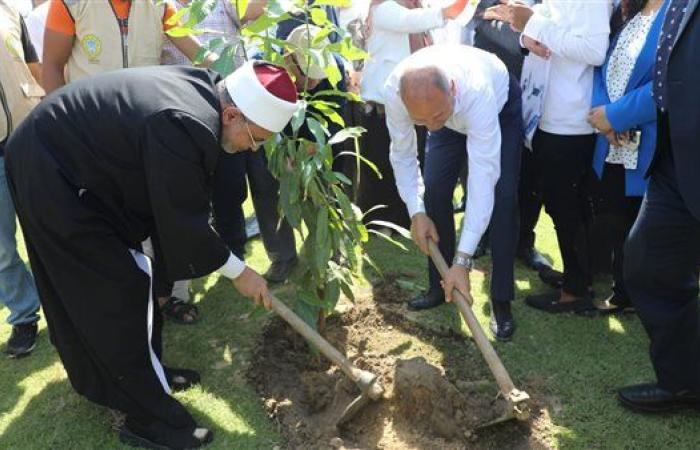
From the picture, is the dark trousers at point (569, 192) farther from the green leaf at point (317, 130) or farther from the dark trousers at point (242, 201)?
the dark trousers at point (242, 201)

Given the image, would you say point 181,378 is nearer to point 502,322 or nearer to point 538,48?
point 502,322

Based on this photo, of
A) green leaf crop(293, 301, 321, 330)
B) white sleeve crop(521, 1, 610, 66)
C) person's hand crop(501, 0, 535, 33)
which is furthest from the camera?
person's hand crop(501, 0, 535, 33)

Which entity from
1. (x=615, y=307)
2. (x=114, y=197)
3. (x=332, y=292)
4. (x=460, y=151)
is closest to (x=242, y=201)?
(x=332, y=292)

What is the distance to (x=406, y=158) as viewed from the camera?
3.46 metres

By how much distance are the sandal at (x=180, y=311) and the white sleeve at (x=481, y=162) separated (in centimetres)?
178

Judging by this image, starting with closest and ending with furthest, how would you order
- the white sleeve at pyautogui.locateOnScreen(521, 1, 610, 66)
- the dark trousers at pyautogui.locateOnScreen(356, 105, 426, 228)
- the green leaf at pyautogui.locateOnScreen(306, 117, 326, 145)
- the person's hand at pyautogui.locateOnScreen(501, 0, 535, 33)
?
1. the green leaf at pyautogui.locateOnScreen(306, 117, 326, 145)
2. the white sleeve at pyautogui.locateOnScreen(521, 1, 610, 66)
3. the person's hand at pyautogui.locateOnScreen(501, 0, 535, 33)
4. the dark trousers at pyautogui.locateOnScreen(356, 105, 426, 228)

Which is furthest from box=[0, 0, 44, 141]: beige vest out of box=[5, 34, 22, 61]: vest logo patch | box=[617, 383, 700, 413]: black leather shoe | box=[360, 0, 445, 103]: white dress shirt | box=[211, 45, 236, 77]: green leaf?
box=[617, 383, 700, 413]: black leather shoe

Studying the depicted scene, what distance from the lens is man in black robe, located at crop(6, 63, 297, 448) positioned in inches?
96.9

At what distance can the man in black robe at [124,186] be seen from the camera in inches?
96.9

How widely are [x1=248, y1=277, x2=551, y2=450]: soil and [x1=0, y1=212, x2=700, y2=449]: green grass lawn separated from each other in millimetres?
105

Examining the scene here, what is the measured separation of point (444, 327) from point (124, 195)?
1.98 metres

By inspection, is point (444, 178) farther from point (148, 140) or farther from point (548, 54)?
point (148, 140)

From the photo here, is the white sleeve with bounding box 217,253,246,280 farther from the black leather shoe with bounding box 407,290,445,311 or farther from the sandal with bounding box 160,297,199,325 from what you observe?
the black leather shoe with bounding box 407,290,445,311

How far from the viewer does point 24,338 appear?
370 cm
